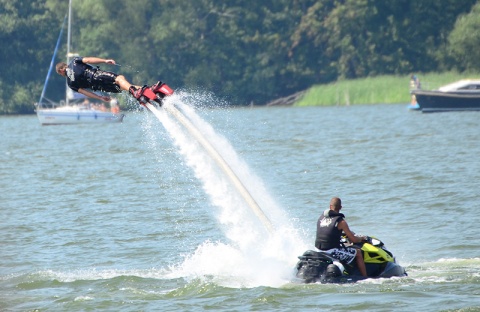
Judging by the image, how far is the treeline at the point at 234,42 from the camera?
282 feet

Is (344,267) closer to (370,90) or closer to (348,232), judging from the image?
(348,232)

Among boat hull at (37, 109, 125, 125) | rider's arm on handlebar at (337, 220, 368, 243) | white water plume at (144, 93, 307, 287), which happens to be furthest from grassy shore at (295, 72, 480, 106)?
→ rider's arm on handlebar at (337, 220, 368, 243)

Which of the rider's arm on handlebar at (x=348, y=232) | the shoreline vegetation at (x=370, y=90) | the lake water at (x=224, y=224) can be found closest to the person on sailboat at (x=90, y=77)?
the lake water at (x=224, y=224)

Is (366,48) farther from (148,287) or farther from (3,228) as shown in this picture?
(148,287)

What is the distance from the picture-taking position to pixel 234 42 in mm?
89250

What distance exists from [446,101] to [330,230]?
50276 mm

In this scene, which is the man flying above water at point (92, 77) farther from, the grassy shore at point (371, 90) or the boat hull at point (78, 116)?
the grassy shore at point (371, 90)

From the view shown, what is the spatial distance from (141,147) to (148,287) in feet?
103

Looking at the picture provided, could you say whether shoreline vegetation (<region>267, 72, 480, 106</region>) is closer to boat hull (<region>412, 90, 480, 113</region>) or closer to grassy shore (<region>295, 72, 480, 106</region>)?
grassy shore (<region>295, 72, 480, 106</region>)

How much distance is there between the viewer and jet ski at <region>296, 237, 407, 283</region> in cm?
1669

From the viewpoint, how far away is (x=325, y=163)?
3638 centimetres

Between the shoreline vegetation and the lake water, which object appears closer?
the lake water

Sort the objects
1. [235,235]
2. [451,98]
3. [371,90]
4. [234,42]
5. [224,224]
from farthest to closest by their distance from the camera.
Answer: [234,42], [371,90], [451,98], [224,224], [235,235]

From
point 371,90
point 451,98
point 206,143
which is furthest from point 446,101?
point 206,143
